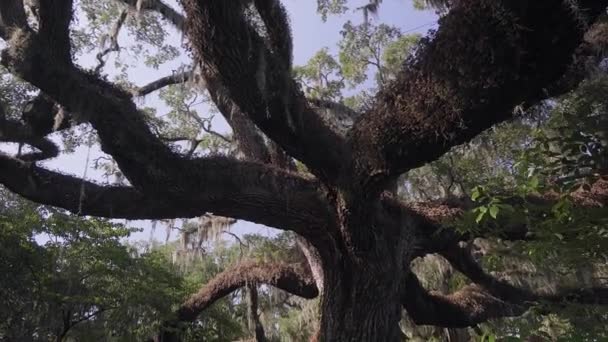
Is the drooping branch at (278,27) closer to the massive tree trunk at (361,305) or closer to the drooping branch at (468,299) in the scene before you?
the massive tree trunk at (361,305)

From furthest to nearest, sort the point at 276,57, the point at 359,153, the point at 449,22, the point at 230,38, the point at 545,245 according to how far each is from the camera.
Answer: the point at 359,153
the point at 276,57
the point at 230,38
the point at 449,22
the point at 545,245

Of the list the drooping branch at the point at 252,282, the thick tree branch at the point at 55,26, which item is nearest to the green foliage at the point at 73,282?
the drooping branch at the point at 252,282

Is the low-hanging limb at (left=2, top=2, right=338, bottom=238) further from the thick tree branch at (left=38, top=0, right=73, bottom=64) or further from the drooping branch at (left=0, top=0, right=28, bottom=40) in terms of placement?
the drooping branch at (left=0, top=0, right=28, bottom=40)

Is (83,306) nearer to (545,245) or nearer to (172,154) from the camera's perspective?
(172,154)

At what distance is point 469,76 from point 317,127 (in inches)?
69.1

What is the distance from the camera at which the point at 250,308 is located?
8641 millimetres

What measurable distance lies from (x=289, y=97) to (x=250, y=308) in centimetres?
540

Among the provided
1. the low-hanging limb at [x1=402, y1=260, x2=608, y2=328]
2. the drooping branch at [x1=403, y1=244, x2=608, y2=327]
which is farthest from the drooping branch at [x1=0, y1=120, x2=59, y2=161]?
the low-hanging limb at [x1=402, y1=260, x2=608, y2=328]

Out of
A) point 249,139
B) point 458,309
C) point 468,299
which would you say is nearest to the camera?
point 249,139

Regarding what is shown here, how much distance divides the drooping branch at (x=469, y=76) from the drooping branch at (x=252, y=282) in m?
3.60

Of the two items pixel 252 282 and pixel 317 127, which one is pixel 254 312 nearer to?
pixel 252 282

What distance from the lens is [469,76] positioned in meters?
3.32

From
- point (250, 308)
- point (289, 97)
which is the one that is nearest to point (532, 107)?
point (289, 97)

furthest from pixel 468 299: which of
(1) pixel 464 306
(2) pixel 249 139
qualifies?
(2) pixel 249 139
